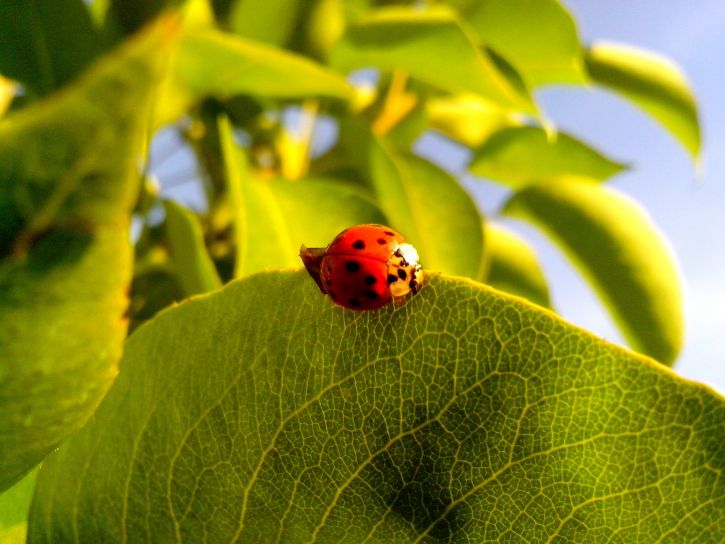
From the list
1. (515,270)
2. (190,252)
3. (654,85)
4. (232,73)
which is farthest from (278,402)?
(654,85)

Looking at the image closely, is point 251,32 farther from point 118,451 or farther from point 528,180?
point 118,451

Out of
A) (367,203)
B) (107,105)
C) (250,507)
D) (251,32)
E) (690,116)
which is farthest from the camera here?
(690,116)

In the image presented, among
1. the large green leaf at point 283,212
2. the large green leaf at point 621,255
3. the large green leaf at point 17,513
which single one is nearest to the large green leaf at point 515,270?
the large green leaf at point 621,255

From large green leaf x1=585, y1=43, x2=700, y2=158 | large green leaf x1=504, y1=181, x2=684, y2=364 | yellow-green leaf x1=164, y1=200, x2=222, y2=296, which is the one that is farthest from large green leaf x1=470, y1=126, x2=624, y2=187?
yellow-green leaf x1=164, y1=200, x2=222, y2=296

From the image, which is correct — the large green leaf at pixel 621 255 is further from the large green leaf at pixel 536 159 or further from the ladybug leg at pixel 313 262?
→ the ladybug leg at pixel 313 262


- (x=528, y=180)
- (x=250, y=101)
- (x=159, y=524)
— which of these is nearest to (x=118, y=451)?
(x=159, y=524)

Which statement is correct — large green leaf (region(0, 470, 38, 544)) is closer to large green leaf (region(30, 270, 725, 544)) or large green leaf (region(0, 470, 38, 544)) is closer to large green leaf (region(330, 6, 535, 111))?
large green leaf (region(30, 270, 725, 544))
